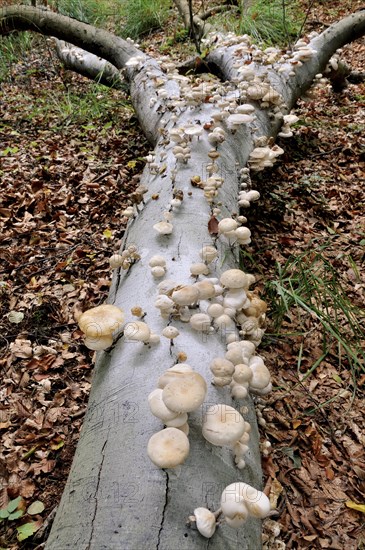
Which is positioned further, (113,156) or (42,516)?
(113,156)

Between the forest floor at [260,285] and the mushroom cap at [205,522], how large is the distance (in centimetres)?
136

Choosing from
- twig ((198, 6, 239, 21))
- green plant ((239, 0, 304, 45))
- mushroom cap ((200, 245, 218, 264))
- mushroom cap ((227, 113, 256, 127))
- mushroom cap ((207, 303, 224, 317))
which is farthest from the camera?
twig ((198, 6, 239, 21))

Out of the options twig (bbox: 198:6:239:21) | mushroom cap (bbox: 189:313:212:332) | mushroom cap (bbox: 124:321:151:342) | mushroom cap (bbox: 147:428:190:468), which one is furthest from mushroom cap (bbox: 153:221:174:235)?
twig (bbox: 198:6:239:21)

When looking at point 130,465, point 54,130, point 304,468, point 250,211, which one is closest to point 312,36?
point 250,211

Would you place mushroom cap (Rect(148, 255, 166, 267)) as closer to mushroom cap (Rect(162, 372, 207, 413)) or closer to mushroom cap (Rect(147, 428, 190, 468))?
mushroom cap (Rect(162, 372, 207, 413))

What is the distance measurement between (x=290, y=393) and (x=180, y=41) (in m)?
10.5

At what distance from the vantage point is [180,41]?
10727 mm

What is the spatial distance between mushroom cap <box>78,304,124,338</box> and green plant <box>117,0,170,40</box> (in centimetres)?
1200

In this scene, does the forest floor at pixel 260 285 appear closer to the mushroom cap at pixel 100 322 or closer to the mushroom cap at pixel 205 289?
the mushroom cap at pixel 205 289

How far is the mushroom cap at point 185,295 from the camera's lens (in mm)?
2111

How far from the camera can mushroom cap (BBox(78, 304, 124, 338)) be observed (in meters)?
2.03

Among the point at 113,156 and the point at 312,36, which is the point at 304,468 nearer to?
the point at 113,156

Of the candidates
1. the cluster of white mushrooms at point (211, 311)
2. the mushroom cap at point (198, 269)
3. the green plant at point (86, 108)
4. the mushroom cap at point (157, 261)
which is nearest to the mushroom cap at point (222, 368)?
the cluster of white mushrooms at point (211, 311)

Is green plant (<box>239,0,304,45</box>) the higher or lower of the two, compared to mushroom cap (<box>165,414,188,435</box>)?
higher
